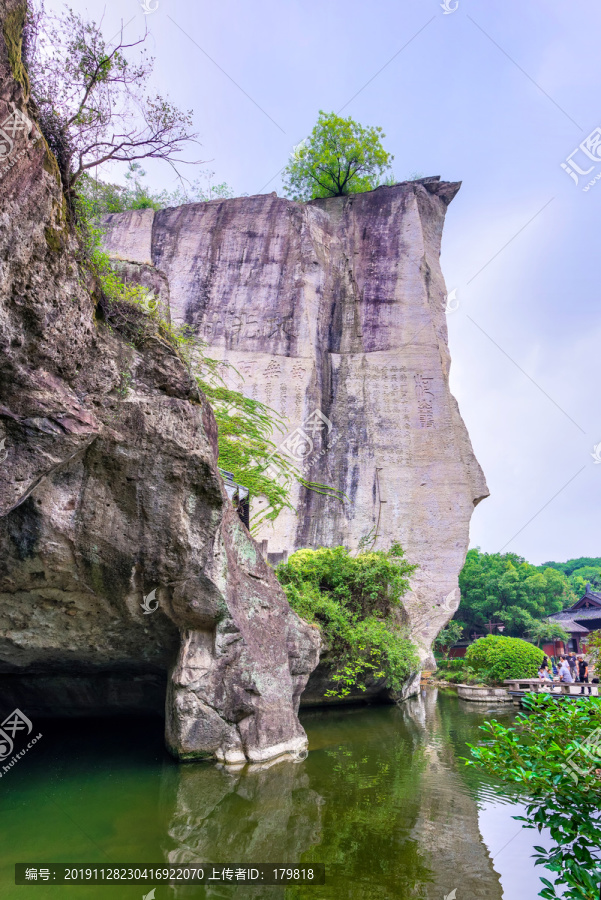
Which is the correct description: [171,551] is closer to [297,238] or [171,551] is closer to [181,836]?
[181,836]

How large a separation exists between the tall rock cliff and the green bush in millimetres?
9622

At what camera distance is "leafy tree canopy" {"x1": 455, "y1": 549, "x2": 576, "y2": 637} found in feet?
93.4

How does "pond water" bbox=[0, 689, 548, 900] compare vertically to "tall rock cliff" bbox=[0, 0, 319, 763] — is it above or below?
below

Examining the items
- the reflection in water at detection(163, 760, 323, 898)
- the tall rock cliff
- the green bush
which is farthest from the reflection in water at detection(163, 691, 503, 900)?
the green bush

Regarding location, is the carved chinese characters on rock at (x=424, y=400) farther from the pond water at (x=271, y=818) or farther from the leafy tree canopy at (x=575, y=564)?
the leafy tree canopy at (x=575, y=564)

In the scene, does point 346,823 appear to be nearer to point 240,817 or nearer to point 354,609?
point 240,817

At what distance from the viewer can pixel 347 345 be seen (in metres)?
19.8

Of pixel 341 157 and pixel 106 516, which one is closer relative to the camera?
pixel 106 516

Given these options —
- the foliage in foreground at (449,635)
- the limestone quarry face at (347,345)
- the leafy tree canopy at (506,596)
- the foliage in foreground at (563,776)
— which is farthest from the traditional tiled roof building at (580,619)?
the foliage in foreground at (563,776)

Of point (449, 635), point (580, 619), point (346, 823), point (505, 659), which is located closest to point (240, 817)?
point (346, 823)

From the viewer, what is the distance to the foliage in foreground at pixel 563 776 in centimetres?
229

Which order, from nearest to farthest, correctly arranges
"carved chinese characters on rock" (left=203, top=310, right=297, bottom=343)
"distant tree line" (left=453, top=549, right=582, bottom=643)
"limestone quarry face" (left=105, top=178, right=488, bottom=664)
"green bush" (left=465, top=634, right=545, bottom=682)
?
"green bush" (left=465, top=634, right=545, bottom=682) → "limestone quarry face" (left=105, top=178, right=488, bottom=664) → "carved chinese characters on rock" (left=203, top=310, right=297, bottom=343) → "distant tree line" (left=453, top=549, right=582, bottom=643)

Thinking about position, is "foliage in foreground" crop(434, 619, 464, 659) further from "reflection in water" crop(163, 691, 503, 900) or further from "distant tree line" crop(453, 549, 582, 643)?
"reflection in water" crop(163, 691, 503, 900)

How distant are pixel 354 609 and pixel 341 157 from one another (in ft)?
65.9
